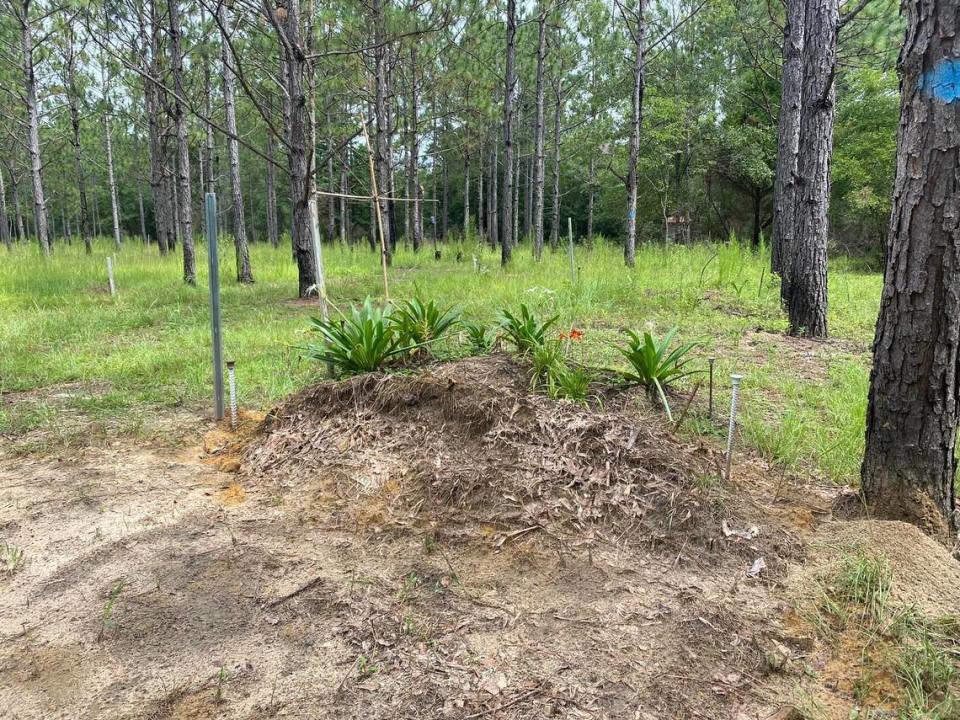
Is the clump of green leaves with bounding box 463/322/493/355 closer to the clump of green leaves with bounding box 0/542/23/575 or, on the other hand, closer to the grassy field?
the grassy field

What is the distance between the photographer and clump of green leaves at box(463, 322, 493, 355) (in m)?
4.00

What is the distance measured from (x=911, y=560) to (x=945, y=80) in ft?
5.37

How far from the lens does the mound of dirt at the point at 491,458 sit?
8.50ft

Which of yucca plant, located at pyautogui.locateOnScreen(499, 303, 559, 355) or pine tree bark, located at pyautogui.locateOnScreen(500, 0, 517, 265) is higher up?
pine tree bark, located at pyautogui.locateOnScreen(500, 0, 517, 265)

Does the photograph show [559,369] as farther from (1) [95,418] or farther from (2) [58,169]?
(2) [58,169]

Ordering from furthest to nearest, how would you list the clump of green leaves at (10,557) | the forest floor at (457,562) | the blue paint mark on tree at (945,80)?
the clump of green leaves at (10,557) < the blue paint mark on tree at (945,80) < the forest floor at (457,562)

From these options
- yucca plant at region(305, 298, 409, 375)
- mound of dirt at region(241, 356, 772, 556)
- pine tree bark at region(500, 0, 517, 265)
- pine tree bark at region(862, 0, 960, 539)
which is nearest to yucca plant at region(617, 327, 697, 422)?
mound of dirt at region(241, 356, 772, 556)

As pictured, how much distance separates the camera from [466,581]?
2287 mm

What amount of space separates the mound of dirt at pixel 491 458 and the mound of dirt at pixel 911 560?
1.45ft

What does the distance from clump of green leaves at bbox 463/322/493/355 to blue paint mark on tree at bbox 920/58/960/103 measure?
2.51 meters

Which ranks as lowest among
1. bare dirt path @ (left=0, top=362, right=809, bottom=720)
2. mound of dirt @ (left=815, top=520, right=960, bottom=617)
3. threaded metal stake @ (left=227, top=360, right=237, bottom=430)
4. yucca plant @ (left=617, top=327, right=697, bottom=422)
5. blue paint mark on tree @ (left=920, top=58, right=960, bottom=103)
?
bare dirt path @ (left=0, top=362, right=809, bottom=720)

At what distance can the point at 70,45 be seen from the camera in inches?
654

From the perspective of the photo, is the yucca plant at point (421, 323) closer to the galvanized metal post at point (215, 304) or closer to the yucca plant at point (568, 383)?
the yucca plant at point (568, 383)

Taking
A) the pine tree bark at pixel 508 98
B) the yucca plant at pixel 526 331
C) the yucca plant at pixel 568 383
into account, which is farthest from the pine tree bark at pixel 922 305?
the pine tree bark at pixel 508 98
